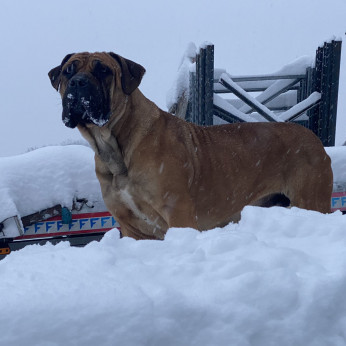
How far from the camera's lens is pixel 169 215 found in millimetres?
3352

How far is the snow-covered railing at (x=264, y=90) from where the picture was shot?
6148 mm

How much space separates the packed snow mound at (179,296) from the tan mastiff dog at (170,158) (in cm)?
202

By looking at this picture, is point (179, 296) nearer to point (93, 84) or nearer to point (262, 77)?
point (93, 84)

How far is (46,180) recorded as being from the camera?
4801mm

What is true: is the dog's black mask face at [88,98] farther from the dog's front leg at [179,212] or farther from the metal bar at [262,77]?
the metal bar at [262,77]

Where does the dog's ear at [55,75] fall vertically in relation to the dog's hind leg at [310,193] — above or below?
above

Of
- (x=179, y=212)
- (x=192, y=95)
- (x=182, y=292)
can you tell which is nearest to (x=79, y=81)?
(x=179, y=212)

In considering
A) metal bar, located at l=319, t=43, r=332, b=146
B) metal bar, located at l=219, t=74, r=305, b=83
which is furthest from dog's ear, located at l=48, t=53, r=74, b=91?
metal bar, located at l=319, t=43, r=332, b=146

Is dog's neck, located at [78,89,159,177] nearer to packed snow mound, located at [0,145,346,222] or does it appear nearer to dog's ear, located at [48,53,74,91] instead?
dog's ear, located at [48,53,74,91]

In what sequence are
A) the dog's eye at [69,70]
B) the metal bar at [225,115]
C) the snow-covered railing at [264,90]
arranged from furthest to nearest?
1. the metal bar at [225,115]
2. the snow-covered railing at [264,90]
3. the dog's eye at [69,70]

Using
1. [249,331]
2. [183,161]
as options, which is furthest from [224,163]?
[249,331]

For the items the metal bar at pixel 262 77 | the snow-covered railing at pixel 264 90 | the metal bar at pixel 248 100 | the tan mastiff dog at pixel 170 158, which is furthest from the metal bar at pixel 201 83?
the tan mastiff dog at pixel 170 158

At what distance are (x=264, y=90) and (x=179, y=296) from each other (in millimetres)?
6491

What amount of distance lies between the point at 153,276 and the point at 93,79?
2.45 metres
